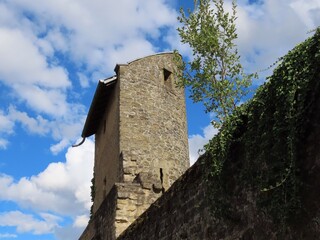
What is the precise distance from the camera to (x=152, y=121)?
14.9 m

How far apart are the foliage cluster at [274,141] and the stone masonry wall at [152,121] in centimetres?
879

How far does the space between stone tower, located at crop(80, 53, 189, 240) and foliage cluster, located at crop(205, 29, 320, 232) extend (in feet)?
26.0

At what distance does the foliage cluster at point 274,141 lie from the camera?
11.9 feet

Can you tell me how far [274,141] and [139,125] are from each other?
35.3 feet

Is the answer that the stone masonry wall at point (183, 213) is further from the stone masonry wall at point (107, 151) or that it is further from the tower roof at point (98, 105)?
the tower roof at point (98, 105)

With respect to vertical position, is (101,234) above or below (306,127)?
above

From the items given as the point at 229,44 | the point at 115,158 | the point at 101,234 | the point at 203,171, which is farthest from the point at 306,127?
the point at 115,158

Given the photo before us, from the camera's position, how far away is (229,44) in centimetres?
1076

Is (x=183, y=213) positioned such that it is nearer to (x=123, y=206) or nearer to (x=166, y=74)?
(x=123, y=206)

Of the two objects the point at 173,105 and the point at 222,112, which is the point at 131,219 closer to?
the point at 222,112

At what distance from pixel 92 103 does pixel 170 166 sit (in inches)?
156

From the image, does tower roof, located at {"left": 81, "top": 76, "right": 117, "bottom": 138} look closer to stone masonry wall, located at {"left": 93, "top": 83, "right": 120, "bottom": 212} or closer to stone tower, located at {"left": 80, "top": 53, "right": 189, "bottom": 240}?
stone tower, located at {"left": 80, "top": 53, "right": 189, "bottom": 240}

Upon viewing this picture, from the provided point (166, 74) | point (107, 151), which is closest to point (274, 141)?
point (107, 151)

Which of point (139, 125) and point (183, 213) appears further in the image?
point (139, 125)
